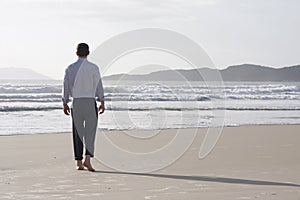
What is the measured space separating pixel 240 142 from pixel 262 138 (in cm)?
90

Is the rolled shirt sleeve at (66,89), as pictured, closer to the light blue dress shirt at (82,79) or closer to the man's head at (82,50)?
the light blue dress shirt at (82,79)

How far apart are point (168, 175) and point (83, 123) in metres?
1.30

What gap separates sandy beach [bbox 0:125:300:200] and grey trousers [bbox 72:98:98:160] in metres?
0.29

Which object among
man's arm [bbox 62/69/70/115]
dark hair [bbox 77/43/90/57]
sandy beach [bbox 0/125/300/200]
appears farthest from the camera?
dark hair [bbox 77/43/90/57]

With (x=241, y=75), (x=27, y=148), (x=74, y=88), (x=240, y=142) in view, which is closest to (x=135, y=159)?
(x=74, y=88)

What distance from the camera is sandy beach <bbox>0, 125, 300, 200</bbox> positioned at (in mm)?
5387

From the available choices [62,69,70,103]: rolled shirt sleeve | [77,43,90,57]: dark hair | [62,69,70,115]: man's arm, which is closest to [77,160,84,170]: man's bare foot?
[62,69,70,115]: man's arm

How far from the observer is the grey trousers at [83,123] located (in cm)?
705

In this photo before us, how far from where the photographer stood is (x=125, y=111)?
20.1 metres

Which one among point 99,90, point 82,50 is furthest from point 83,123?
point 82,50

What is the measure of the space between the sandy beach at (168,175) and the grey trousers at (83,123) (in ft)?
0.94

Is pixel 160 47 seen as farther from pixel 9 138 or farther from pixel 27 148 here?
pixel 9 138

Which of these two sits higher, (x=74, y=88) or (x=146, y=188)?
(x=74, y=88)

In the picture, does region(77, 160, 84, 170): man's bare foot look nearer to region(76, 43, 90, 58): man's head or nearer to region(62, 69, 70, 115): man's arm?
region(62, 69, 70, 115): man's arm
